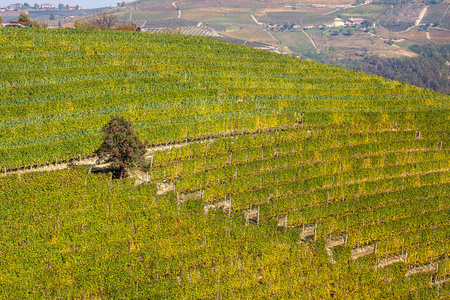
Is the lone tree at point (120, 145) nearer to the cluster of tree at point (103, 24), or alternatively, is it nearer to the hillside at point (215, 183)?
the hillside at point (215, 183)

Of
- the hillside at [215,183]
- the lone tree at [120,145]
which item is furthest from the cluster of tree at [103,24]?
the lone tree at [120,145]

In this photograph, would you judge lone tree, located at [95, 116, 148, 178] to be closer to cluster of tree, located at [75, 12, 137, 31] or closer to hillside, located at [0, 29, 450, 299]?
hillside, located at [0, 29, 450, 299]

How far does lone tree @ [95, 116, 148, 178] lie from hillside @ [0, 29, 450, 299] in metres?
1.74

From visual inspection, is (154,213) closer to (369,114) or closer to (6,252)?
(6,252)

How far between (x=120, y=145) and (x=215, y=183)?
8166 mm

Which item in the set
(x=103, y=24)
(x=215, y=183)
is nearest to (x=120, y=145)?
(x=215, y=183)

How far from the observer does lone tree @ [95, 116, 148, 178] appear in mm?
40312

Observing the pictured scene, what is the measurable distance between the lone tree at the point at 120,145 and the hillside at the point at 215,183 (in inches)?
68.6

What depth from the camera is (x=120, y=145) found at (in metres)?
40.5

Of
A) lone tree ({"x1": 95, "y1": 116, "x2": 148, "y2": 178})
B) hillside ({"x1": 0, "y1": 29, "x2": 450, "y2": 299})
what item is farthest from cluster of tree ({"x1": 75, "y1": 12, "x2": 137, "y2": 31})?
lone tree ({"x1": 95, "y1": 116, "x2": 148, "y2": 178})

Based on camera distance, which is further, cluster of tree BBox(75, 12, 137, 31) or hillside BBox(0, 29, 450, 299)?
cluster of tree BBox(75, 12, 137, 31)

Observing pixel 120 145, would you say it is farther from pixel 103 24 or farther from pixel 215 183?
pixel 103 24

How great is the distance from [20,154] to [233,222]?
62.2ft

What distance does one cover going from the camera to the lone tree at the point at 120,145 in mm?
40312
